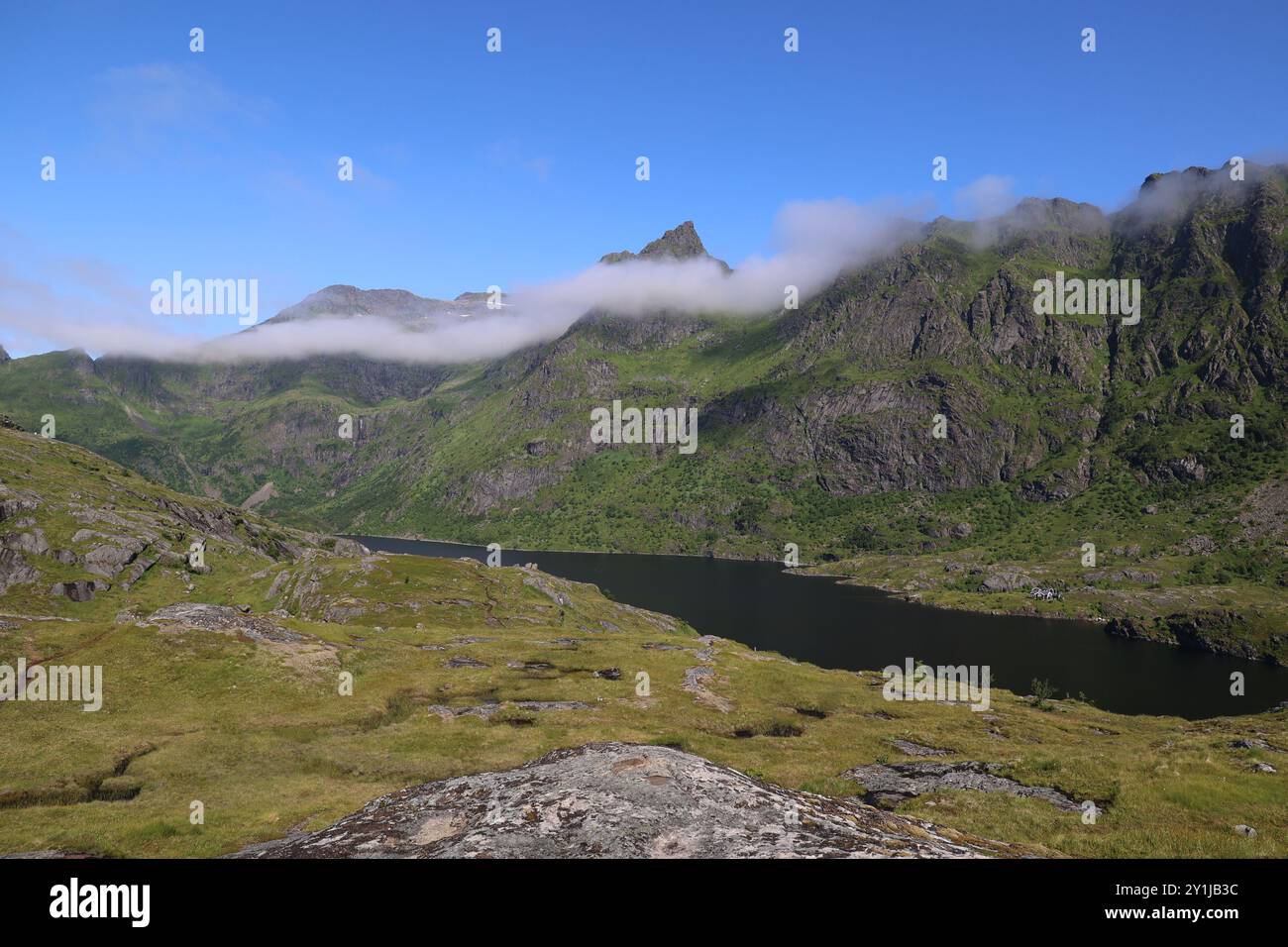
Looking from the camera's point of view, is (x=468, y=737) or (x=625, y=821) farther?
(x=468, y=737)

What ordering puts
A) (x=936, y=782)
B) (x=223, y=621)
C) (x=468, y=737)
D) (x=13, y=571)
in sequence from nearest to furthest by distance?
(x=936, y=782)
(x=468, y=737)
(x=223, y=621)
(x=13, y=571)

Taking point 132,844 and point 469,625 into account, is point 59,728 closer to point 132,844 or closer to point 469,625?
point 132,844

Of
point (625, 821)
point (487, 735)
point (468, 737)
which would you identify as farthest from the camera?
point (487, 735)

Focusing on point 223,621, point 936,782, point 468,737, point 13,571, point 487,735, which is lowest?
point 487,735

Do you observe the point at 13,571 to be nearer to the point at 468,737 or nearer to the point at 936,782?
the point at 468,737

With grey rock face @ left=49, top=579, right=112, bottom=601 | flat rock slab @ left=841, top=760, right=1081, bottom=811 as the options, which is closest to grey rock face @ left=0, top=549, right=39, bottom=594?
grey rock face @ left=49, top=579, right=112, bottom=601

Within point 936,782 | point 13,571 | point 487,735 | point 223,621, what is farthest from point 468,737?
point 13,571
